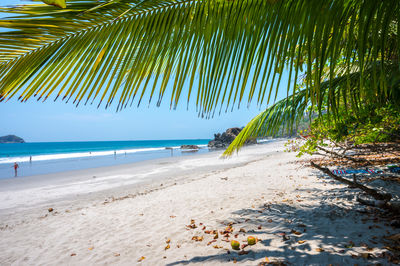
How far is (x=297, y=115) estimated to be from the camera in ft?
7.61

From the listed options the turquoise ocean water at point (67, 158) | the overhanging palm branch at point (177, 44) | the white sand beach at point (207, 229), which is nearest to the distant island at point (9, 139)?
the turquoise ocean water at point (67, 158)

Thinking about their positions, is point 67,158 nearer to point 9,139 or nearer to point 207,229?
point 207,229

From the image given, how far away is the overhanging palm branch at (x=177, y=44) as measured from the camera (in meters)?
0.79

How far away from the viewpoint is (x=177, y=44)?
899 millimetres

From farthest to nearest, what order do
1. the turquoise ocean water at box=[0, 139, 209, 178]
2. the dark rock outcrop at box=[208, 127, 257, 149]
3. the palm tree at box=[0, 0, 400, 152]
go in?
1. the dark rock outcrop at box=[208, 127, 257, 149]
2. the turquoise ocean water at box=[0, 139, 209, 178]
3. the palm tree at box=[0, 0, 400, 152]

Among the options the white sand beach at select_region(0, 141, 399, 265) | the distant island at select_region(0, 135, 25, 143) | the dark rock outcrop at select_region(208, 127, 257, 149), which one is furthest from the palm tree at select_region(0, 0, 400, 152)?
the distant island at select_region(0, 135, 25, 143)

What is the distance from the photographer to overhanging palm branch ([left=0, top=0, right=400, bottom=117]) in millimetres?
793

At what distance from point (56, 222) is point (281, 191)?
6.45 m

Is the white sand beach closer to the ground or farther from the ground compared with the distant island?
closer to the ground

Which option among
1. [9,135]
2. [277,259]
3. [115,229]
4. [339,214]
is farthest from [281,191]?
[9,135]

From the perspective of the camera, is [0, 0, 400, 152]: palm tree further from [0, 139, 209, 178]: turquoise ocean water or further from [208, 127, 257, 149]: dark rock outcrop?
[208, 127, 257, 149]: dark rock outcrop

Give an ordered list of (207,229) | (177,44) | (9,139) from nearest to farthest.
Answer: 1. (177,44)
2. (207,229)
3. (9,139)

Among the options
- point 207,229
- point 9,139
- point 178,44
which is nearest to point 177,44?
point 178,44

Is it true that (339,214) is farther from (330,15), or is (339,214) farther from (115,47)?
(115,47)
